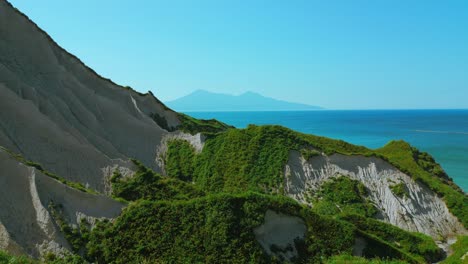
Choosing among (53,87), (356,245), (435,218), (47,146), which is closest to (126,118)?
(53,87)

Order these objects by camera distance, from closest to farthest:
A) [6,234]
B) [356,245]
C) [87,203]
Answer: [6,234]
[87,203]
[356,245]

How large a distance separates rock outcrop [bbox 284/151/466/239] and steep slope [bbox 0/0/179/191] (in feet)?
45.4

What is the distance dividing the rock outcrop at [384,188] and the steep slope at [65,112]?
1382 cm

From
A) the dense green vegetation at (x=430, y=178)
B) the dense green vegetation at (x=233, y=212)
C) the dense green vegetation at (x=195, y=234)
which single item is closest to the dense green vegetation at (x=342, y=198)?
the dense green vegetation at (x=233, y=212)

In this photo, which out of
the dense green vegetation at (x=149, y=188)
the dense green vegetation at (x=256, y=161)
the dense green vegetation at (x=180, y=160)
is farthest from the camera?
the dense green vegetation at (x=180, y=160)

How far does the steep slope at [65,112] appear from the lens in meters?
25.0

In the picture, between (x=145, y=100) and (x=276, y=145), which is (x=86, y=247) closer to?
(x=276, y=145)

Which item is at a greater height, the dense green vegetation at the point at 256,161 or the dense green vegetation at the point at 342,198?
the dense green vegetation at the point at 256,161

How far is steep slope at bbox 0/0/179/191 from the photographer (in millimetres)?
24984

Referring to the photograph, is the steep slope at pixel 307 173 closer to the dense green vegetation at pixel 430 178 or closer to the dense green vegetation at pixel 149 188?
the dense green vegetation at pixel 430 178

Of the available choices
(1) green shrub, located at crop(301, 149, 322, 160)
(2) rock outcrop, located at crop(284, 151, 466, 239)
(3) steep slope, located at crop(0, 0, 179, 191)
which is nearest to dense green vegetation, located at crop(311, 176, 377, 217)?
(2) rock outcrop, located at crop(284, 151, 466, 239)

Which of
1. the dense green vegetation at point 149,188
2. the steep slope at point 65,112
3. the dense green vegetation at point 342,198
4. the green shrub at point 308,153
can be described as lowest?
the dense green vegetation at point 342,198

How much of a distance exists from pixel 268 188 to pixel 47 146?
17.2m

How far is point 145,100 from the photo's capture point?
44094 mm
